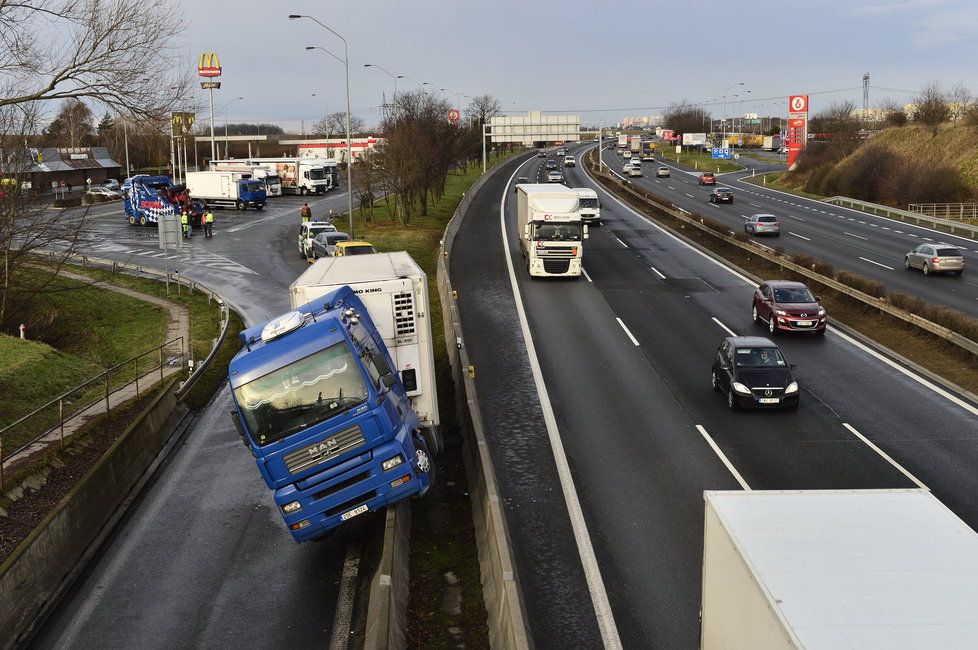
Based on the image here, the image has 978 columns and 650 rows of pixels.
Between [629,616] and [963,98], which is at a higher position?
[963,98]

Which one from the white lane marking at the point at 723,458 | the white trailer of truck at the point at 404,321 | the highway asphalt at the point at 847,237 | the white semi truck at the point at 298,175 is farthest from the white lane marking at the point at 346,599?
the white semi truck at the point at 298,175

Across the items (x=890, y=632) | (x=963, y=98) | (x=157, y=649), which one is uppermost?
(x=963, y=98)

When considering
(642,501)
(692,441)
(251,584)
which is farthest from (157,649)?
(692,441)

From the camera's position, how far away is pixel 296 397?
13.1 meters

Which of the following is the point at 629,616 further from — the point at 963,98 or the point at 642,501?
the point at 963,98

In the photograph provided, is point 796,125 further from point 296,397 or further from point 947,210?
point 296,397

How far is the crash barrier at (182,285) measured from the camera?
24.9m

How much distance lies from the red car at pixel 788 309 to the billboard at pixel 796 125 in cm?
8075

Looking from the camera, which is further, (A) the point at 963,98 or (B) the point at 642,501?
(A) the point at 963,98

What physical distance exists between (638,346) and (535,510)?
12068mm

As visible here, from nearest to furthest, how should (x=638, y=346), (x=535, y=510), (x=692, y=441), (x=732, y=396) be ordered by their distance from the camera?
(x=535, y=510) → (x=692, y=441) → (x=732, y=396) → (x=638, y=346)

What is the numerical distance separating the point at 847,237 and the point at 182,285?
120ft

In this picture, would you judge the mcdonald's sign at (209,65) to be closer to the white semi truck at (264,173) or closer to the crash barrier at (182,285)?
the white semi truck at (264,173)

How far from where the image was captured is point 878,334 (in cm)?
2861
